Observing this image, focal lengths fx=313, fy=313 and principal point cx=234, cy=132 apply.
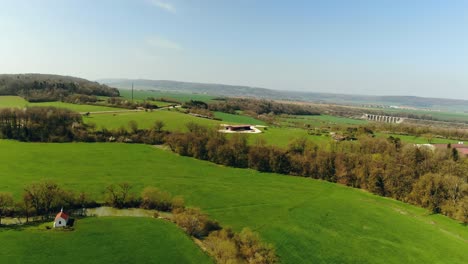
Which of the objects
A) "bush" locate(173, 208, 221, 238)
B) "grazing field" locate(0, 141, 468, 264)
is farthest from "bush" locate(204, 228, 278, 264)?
"grazing field" locate(0, 141, 468, 264)

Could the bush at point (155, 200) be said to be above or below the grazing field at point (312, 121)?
below

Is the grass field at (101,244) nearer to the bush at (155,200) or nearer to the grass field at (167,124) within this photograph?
the bush at (155,200)

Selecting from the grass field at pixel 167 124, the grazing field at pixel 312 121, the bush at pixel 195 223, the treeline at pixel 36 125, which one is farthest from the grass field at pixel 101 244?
the grazing field at pixel 312 121

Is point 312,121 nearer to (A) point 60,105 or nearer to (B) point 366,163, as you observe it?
(B) point 366,163

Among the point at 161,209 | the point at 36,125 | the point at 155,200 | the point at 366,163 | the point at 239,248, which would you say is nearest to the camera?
the point at 239,248

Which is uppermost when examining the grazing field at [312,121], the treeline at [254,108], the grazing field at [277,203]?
the treeline at [254,108]

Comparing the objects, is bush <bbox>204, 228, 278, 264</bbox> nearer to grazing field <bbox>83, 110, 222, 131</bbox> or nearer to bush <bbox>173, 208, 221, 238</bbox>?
bush <bbox>173, 208, 221, 238</bbox>

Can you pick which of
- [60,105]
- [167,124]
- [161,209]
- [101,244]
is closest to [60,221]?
[101,244]
